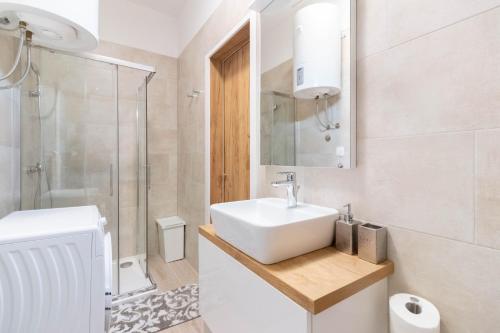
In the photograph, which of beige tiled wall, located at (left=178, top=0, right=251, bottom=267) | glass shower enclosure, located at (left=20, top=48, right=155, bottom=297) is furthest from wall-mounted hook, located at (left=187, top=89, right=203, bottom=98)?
glass shower enclosure, located at (left=20, top=48, right=155, bottom=297)

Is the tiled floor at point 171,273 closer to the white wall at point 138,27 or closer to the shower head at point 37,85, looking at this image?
the shower head at point 37,85

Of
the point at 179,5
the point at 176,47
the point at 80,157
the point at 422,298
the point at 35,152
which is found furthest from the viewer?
the point at 176,47

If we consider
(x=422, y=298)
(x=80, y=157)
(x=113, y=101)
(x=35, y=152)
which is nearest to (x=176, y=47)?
(x=113, y=101)

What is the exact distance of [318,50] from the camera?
0.99 meters

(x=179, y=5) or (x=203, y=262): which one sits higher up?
(x=179, y=5)

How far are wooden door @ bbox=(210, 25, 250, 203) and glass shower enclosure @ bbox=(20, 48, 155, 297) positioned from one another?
2.35 ft

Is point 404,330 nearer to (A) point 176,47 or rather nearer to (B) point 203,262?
(B) point 203,262

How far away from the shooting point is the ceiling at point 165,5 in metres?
2.43

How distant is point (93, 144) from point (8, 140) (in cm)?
64

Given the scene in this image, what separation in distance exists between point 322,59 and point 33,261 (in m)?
1.46

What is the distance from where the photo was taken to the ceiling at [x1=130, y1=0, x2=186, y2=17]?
7.97ft

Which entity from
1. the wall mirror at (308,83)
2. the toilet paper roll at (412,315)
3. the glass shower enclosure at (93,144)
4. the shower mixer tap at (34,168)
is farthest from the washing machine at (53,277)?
the toilet paper roll at (412,315)

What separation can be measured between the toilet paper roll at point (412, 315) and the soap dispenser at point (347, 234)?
202 millimetres

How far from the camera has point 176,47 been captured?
2717 mm
